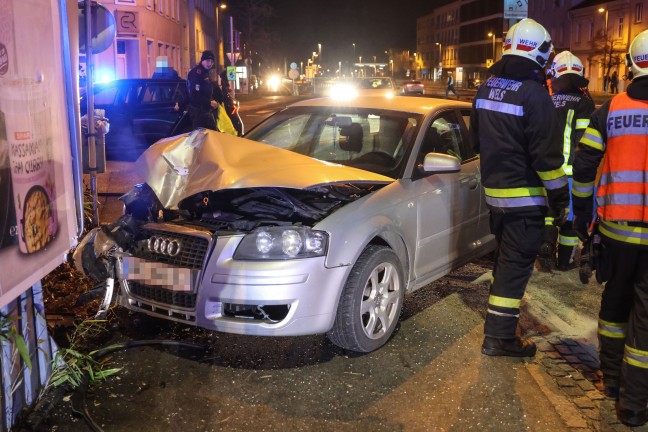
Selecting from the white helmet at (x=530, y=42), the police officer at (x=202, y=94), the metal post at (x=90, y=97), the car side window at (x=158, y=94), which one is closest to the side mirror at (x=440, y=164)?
the white helmet at (x=530, y=42)

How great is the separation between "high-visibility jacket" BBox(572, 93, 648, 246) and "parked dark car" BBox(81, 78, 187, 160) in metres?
10.8

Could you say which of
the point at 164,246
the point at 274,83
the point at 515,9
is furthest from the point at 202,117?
the point at 274,83

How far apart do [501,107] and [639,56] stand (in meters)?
0.84

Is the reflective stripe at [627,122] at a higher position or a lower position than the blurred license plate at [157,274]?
higher

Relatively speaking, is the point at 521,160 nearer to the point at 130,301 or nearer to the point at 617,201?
the point at 617,201

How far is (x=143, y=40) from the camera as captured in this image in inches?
1161

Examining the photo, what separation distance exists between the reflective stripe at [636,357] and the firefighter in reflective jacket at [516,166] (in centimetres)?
84

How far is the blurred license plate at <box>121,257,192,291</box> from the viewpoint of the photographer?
158 inches

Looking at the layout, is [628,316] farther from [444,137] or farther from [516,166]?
[444,137]

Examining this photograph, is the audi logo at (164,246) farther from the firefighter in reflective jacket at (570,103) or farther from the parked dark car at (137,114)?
the parked dark car at (137,114)

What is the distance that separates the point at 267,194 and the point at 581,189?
1.98m

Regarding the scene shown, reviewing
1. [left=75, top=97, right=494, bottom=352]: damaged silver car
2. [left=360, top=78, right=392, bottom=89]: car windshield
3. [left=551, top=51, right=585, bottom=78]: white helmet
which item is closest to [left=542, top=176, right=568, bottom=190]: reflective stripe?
[left=75, top=97, right=494, bottom=352]: damaged silver car

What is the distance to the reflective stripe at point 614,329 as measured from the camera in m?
3.77

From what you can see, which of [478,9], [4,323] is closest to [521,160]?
[4,323]
